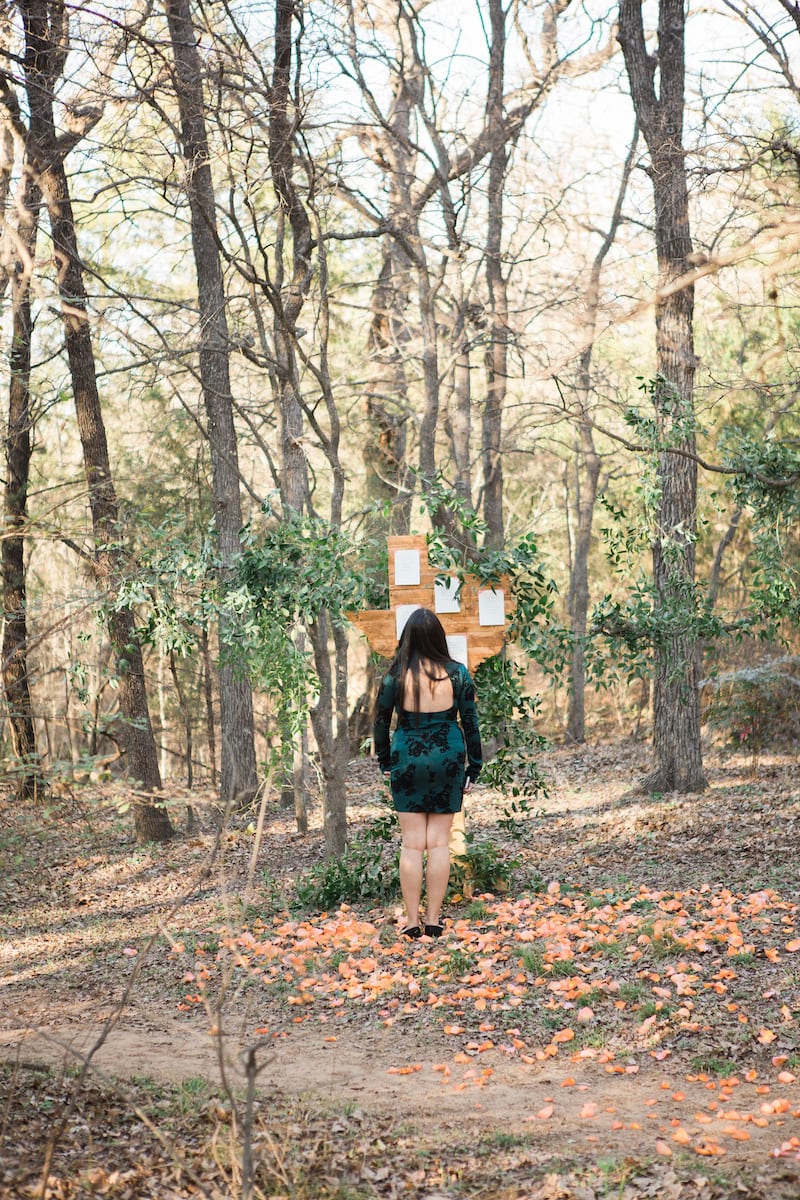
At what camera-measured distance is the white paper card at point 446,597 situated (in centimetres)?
702

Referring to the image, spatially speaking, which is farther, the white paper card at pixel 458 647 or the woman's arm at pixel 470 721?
the white paper card at pixel 458 647

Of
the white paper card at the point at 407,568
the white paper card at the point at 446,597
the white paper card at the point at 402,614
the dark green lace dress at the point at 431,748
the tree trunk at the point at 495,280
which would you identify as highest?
the tree trunk at the point at 495,280

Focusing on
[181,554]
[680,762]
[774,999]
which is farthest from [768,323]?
[774,999]

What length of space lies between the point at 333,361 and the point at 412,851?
1483 centimetres

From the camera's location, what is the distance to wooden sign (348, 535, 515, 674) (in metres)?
7.02

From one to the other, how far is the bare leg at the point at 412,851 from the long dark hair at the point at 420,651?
0.65m

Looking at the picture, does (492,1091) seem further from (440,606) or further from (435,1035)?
(440,606)

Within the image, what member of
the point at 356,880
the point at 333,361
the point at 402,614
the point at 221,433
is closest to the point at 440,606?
the point at 402,614

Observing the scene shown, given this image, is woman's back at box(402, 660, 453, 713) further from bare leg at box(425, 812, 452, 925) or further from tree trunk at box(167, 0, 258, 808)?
tree trunk at box(167, 0, 258, 808)

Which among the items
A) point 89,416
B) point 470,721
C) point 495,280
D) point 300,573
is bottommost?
point 470,721

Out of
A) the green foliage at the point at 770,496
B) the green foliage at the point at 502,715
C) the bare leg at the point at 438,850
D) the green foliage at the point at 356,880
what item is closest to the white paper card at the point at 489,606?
the green foliage at the point at 502,715

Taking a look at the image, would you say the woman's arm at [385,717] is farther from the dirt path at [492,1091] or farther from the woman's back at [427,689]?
the dirt path at [492,1091]

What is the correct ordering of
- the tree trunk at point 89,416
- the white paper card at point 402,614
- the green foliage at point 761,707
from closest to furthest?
the white paper card at point 402,614, the tree trunk at point 89,416, the green foliage at point 761,707

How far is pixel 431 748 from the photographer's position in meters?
6.22
